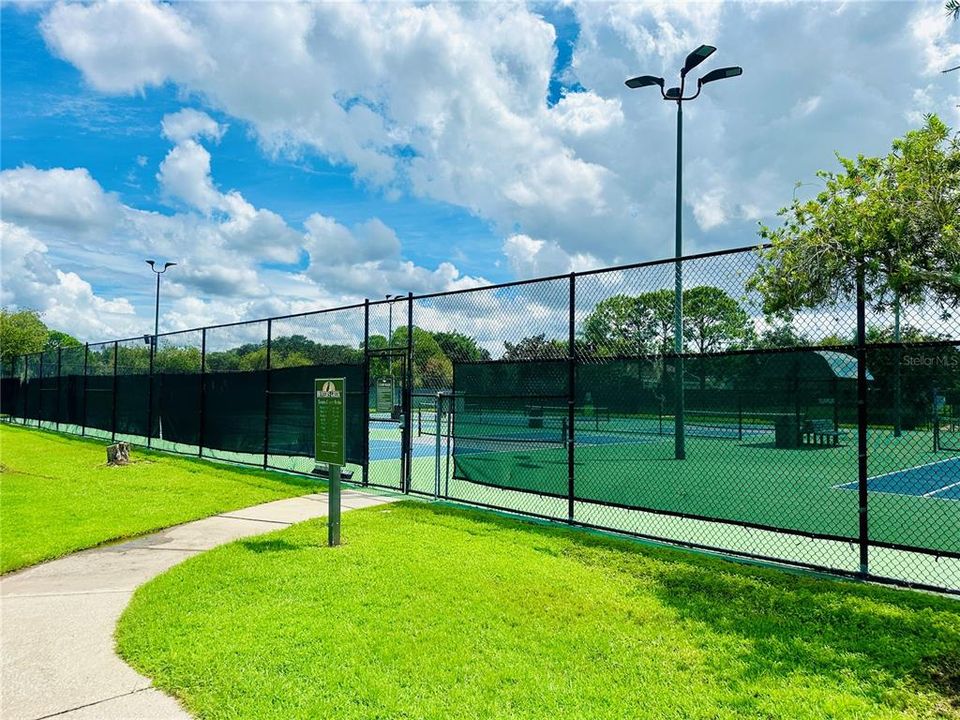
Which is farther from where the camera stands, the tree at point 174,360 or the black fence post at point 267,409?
the tree at point 174,360

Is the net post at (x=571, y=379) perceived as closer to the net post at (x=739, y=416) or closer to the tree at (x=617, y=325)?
the tree at (x=617, y=325)

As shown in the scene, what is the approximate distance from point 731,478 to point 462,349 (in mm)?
4545

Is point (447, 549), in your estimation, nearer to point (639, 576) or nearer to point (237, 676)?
point (639, 576)

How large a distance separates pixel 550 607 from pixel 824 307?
3336mm

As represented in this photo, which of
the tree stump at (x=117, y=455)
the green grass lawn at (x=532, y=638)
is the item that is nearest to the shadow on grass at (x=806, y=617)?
the green grass lawn at (x=532, y=638)

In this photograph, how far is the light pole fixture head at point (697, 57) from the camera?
12458mm

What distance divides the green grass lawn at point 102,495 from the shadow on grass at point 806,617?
505 centimetres

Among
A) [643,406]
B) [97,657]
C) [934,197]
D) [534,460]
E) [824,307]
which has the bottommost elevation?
[97,657]

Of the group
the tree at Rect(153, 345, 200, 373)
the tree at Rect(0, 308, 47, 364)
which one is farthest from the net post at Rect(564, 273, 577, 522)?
the tree at Rect(0, 308, 47, 364)

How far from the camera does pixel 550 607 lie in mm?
4707

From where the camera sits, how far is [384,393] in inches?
821

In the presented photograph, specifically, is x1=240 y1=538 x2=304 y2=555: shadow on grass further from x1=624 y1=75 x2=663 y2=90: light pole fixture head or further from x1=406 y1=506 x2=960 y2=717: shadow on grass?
x1=624 y1=75 x2=663 y2=90: light pole fixture head

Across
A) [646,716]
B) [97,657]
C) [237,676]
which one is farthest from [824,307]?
[97,657]

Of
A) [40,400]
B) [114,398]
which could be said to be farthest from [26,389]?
[114,398]
